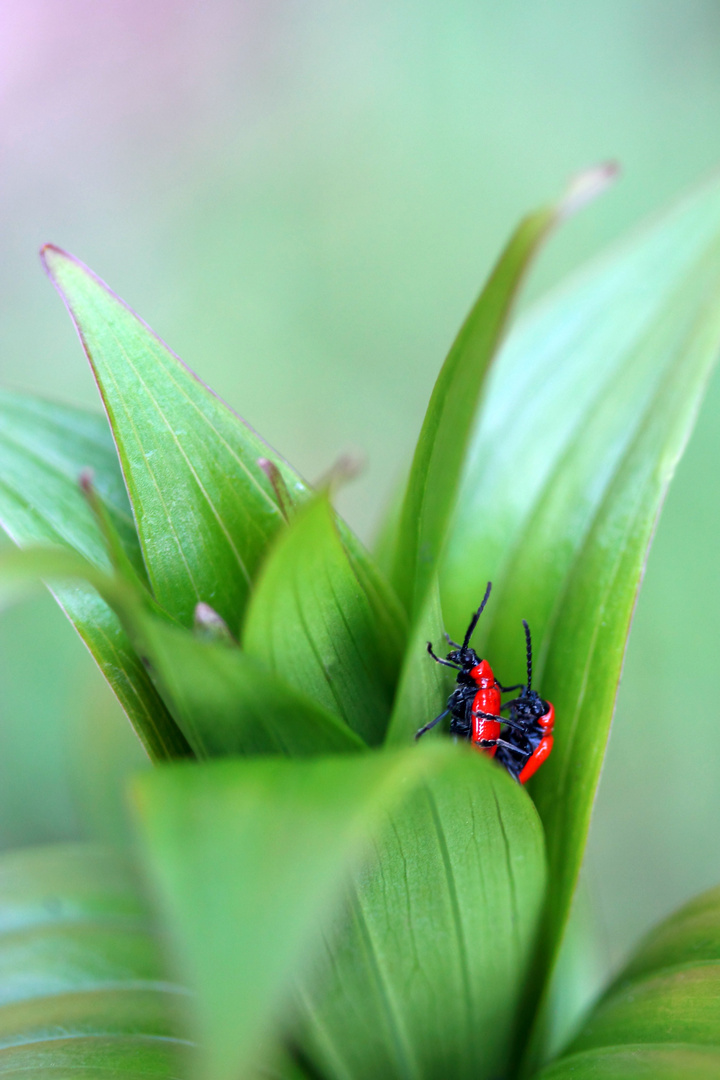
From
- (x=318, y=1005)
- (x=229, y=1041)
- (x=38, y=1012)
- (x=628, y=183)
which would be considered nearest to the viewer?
(x=229, y=1041)

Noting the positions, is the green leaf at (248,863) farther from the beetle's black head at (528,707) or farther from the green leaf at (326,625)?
the beetle's black head at (528,707)

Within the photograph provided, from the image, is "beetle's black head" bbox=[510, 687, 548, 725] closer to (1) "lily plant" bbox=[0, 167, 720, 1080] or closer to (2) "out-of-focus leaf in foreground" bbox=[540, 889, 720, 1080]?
(1) "lily plant" bbox=[0, 167, 720, 1080]

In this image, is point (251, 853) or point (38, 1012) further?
point (38, 1012)

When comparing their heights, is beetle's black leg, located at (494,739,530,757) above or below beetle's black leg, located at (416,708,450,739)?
below

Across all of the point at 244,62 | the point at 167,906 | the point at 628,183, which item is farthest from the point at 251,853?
the point at 244,62

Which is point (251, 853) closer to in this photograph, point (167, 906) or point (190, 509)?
point (167, 906)

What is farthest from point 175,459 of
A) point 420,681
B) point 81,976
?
point 81,976

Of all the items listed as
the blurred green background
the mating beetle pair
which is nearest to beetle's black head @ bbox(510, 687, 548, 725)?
the mating beetle pair

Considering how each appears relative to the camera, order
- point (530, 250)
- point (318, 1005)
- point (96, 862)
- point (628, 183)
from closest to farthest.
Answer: point (530, 250) → point (318, 1005) → point (96, 862) → point (628, 183)
